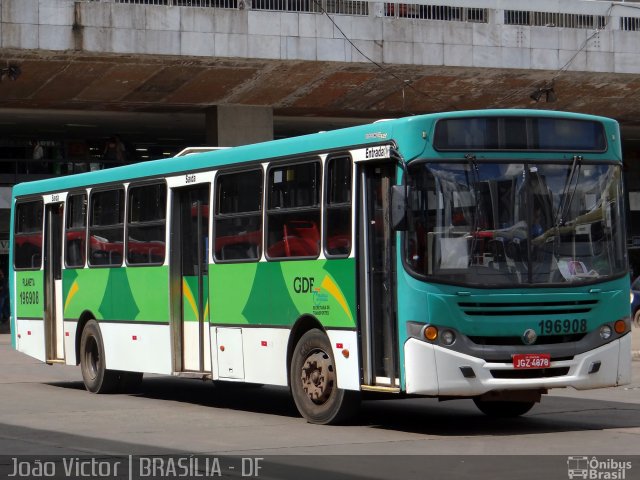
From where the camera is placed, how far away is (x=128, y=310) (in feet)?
55.5

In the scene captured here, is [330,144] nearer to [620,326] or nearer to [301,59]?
[620,326]

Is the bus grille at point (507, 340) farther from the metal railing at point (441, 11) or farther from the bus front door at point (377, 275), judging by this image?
the metal railing at point (441, 11)

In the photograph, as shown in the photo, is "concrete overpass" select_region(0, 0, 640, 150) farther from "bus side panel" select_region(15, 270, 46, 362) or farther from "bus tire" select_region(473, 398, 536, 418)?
"bus tire" select_region(473, 398, 536, 418)

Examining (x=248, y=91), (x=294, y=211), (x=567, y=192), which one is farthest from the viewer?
(x=248, y=91)

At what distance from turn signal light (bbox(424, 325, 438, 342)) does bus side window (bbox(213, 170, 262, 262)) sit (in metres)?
2.91

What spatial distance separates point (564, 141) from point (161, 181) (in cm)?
556

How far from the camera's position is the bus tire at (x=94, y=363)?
17.6 m

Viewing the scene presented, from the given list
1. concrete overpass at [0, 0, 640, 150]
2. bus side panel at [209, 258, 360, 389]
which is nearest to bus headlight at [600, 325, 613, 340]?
bus side panel at [209, 258, 360, 389]

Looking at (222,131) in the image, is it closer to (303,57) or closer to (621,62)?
(303,57)

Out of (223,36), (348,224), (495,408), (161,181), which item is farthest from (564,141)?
(223,36)

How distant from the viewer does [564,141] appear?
12492 millimetres

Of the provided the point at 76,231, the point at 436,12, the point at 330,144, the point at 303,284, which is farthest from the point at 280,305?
the point at 436,12

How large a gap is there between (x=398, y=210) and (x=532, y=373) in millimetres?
1891

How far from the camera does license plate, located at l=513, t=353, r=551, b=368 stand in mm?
11750
